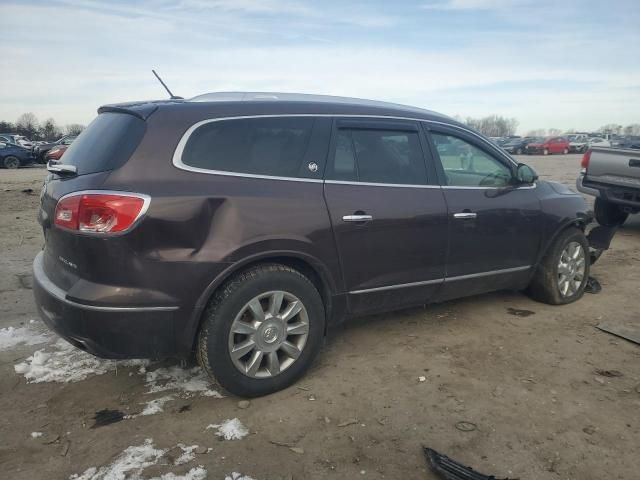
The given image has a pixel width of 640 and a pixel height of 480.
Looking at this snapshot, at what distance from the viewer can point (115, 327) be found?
287cm

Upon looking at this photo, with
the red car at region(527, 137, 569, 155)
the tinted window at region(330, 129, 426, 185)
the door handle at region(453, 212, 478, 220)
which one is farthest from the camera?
the red car at region(527, 137, 569, 155)

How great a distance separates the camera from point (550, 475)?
8.34ft

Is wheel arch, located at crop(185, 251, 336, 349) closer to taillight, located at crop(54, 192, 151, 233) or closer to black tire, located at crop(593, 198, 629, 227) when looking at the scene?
taillight, located at crop(54, 192, 151, 233)

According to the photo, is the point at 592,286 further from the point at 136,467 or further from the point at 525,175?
the point at 136,467

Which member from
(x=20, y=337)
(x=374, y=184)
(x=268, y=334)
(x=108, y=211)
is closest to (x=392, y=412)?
(x=268, y=334)

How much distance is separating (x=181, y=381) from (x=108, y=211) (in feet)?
4.32

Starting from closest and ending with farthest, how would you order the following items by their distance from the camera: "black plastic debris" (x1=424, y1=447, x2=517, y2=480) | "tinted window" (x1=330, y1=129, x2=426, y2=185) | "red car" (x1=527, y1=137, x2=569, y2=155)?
"black plastic debris" (x1=424, y1=447, x2=517, y2=480)
"tinted window" (x1=330, y1=129, x2=426, y2=185)
"red car" (x1=527, y1=137, x2=569, y2=155)

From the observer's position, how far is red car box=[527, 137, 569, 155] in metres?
42.7

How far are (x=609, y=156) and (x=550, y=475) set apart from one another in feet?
21.5

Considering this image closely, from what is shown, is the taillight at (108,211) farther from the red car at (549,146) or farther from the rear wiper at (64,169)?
Result: the red car at (549,146)

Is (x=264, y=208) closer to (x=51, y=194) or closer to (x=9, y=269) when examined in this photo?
(x=51, y=194)

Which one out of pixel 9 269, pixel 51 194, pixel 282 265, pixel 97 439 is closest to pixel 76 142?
pixel 51 194

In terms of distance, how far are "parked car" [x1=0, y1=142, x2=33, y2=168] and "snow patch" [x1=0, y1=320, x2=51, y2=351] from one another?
2381cm

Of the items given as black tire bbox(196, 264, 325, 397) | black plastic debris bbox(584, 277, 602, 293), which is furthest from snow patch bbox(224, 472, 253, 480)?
black plastic debris bbox(584, 277, 602, 293)
